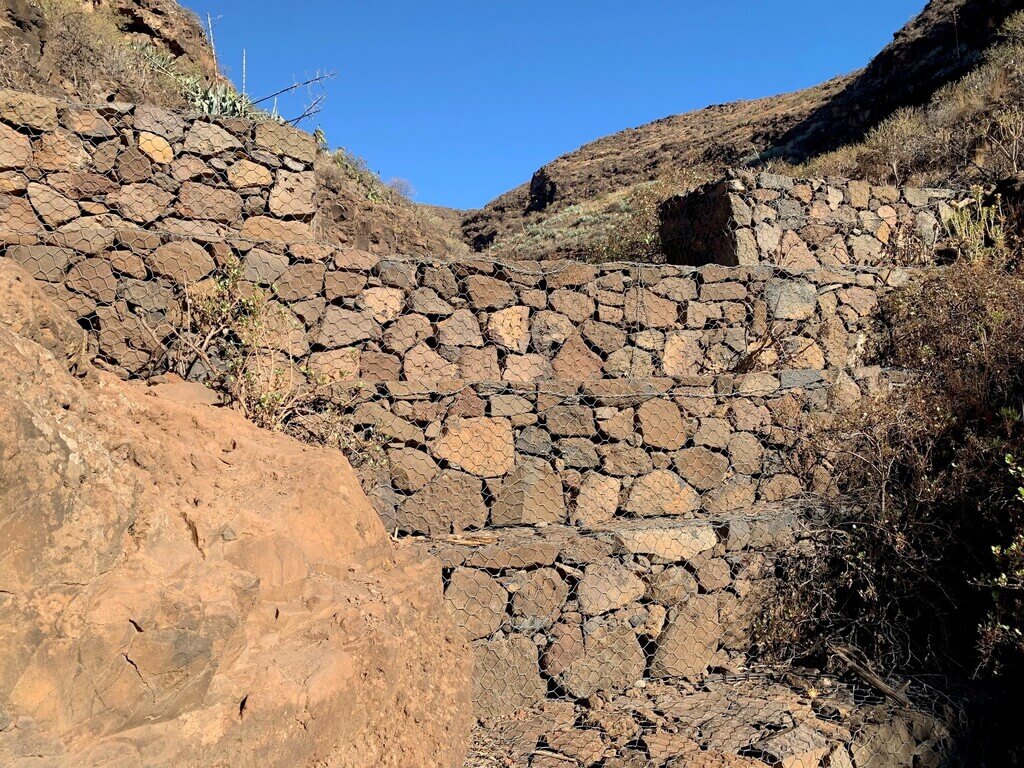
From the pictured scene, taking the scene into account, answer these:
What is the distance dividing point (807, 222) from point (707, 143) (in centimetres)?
1609

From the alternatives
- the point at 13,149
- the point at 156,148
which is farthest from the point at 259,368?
the point at 13,149

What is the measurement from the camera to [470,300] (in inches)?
206

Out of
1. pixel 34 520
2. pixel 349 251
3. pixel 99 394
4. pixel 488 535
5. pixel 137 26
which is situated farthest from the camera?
pixel 137 26

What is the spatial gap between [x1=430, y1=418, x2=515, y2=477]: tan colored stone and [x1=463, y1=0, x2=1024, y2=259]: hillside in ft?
12.6

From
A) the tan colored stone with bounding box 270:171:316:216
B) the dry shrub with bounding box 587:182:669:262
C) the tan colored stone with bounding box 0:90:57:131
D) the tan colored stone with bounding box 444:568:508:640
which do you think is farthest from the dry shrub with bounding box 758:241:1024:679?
the tan colored stone with bounding box 0:90:57:131

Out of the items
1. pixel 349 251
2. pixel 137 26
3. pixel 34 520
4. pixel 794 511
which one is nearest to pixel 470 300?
pixel 349 251

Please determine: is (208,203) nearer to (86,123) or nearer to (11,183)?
(86,123)

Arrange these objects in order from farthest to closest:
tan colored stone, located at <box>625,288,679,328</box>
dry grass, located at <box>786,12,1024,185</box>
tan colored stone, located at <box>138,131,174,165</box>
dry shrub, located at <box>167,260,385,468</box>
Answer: dry grass, located at <box>786,12,1024,185</box>
tan colored stone, located at <box>625,288,679,328</box>
tan colored stone, located at <box>138,131,174,165</box>
dry shrub, located at <box>167,260,385,468</box>

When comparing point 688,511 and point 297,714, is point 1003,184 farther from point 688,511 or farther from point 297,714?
point 297,714

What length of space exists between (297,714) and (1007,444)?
4559mm

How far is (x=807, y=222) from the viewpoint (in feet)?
22.6

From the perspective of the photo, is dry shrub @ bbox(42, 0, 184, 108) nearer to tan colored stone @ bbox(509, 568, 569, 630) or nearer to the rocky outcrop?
the rocky outcrop

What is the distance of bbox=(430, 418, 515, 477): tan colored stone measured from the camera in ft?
15.5

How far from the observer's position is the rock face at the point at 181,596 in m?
Answer: 2.02
